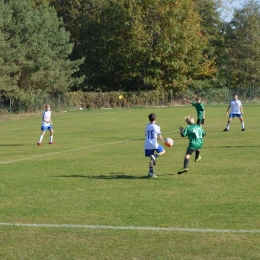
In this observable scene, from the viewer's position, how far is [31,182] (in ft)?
51.1

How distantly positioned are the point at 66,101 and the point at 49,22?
840cm

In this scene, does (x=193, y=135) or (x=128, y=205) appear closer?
(x=128, y=205)

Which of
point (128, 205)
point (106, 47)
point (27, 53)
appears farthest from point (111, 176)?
point (106, 47)

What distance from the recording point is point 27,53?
57.2m

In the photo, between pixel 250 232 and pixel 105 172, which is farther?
pixel 105 172

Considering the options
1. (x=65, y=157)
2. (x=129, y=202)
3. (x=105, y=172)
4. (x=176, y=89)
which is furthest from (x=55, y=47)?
(x=129, y=202)

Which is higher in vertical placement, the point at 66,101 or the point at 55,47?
the point at 55,47

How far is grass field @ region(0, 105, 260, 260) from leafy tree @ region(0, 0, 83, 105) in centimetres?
3228

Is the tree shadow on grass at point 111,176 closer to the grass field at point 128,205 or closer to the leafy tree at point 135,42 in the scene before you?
the grass field at point 128,205

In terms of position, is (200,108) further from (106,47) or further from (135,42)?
(106,47)

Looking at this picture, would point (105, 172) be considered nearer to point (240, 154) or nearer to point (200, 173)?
point (200, 173)

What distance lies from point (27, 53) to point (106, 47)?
19478 millimetres

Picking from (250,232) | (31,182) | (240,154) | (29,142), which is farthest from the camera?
(29,142)

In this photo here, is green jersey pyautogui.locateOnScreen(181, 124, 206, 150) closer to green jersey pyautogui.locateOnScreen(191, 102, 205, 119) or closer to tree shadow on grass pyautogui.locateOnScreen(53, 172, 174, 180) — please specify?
tree shadow on grass pyautogui.locateOnScreen(53, 172, 174, 180)
